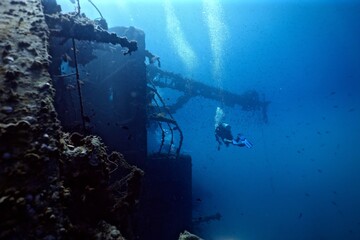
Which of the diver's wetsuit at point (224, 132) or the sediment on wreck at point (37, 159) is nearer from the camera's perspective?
the sediment on wreck at point (37, 159)

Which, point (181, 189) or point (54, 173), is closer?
point (54, 173)

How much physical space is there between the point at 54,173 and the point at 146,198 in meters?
7.39

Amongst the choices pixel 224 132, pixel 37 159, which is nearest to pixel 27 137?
pixel 37 159

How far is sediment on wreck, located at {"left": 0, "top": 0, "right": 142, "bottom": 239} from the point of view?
1.37 metres

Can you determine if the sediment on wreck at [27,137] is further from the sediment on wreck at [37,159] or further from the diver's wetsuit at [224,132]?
the diver's wetsuit at [224,132]

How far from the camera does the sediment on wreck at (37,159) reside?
54.0 inches

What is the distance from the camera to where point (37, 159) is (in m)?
1.51

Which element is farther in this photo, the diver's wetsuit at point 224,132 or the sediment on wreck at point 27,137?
the diver's wetsuit at point 224,132

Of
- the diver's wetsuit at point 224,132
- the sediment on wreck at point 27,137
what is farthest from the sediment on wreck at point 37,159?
the diver's wetsuit at point 224,132

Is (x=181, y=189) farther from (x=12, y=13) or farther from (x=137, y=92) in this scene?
(x=12, y=13)

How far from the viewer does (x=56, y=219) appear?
142 cm

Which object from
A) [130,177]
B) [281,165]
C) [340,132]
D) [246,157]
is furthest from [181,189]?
[340,132]

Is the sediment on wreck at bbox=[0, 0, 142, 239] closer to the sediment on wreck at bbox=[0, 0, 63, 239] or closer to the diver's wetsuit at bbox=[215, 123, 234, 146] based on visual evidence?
the sediment on wreck at bbox=[0, 0, 63, 239]

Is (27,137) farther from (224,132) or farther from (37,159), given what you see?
(224,132)
